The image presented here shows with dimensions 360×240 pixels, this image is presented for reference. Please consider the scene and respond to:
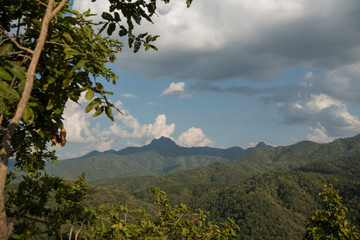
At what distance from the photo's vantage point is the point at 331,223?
41.6 ft

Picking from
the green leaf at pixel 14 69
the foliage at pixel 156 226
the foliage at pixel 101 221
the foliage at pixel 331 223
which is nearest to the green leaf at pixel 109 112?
the green leaf at pixel 14 69

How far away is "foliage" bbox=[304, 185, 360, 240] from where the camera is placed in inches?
476

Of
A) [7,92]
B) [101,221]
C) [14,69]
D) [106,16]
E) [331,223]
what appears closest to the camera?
[7,92]

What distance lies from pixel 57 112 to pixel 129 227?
3.99 meters

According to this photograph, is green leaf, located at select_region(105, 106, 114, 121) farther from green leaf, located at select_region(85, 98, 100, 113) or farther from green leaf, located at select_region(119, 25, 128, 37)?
green leaf, located at select_region(119, 25, 128, 37)

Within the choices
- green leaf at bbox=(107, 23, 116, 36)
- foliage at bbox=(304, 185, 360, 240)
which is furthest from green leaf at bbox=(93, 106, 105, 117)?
foliage at bbox=(304, 185, 360, 240)

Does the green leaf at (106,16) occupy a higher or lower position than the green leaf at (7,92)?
higher

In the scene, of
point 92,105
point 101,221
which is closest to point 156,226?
point 101,221

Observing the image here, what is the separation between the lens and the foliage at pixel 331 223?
1210cm

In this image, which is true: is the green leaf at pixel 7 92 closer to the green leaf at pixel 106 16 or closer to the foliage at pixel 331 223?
the green leaf at pixel 106 16

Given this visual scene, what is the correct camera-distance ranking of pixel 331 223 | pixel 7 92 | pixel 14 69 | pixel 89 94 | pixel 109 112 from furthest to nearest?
pixel 331 223, pixel 109 112, pixel 89 94, pixel 14 69, pixel 7 92

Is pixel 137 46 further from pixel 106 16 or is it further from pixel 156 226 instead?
pixel 156 226

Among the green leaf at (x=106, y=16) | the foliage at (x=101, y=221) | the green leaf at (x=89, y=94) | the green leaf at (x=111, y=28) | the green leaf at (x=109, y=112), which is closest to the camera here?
the green leaf at (x=89, y=94)

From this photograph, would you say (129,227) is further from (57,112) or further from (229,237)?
(57,112)
